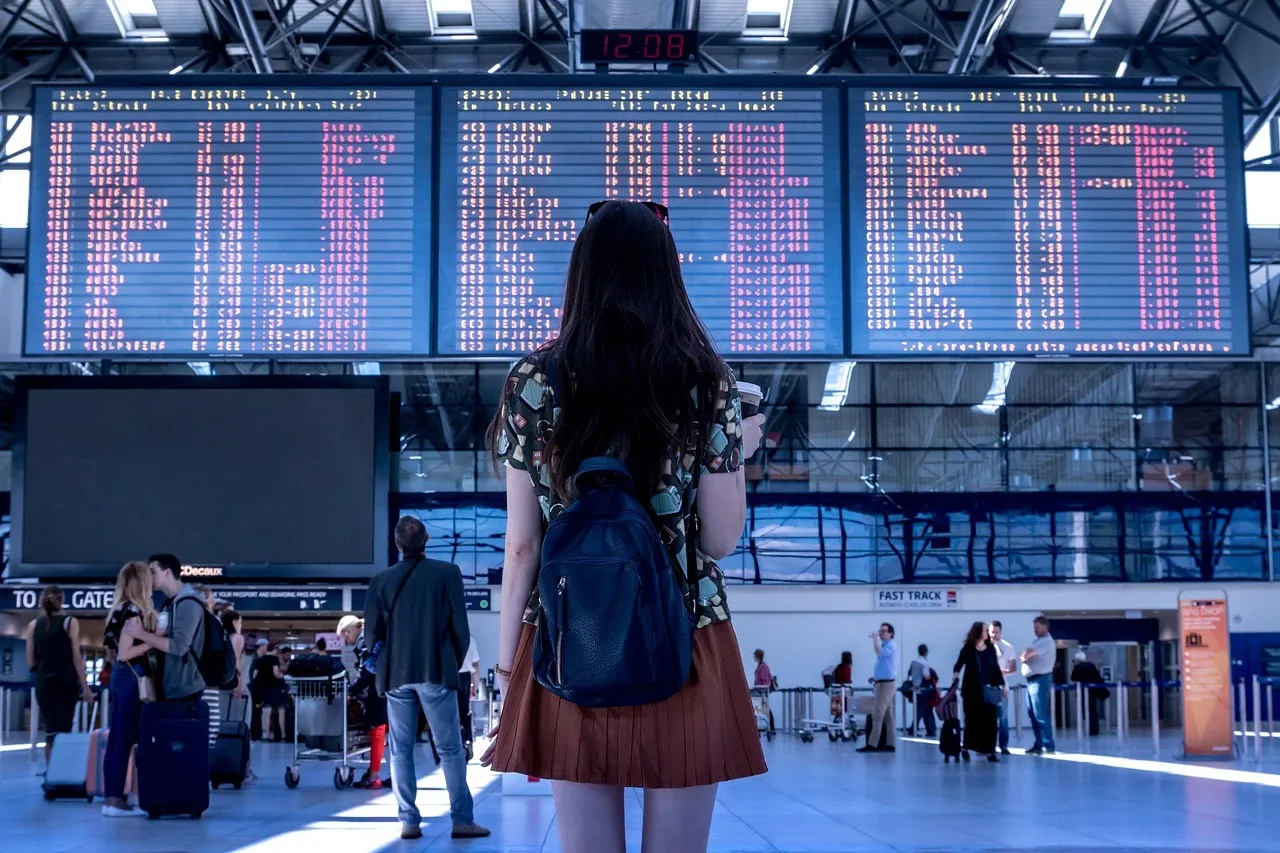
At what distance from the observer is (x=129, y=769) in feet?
29.1

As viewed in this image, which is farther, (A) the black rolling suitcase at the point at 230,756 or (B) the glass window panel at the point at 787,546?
(B) the glass window panel at the point at 787,546

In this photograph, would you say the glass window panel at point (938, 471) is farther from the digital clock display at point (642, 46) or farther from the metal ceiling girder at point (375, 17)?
the digital clock display at point (642, 46)

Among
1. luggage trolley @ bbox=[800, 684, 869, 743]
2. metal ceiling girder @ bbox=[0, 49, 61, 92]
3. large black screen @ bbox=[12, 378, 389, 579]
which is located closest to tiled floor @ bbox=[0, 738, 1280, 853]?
large black screen @ bbox=[12, 378, 389, 579]

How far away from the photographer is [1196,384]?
3092 centimetres

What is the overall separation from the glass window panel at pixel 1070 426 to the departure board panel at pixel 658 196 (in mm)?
19936

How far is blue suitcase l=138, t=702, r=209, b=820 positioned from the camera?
27.1 feet

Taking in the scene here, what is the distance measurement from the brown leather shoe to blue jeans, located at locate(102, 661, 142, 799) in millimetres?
2430

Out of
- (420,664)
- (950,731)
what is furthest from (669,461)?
(950,731)

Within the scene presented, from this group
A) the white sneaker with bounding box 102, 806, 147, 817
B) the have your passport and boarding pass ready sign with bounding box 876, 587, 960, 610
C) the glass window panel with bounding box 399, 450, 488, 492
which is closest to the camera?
the white sneaker with bounding box 102, 806, 147, 817

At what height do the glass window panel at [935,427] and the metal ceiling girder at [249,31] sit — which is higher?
the metal ceiling girder at [249,31]

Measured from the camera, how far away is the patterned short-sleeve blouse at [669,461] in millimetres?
2230

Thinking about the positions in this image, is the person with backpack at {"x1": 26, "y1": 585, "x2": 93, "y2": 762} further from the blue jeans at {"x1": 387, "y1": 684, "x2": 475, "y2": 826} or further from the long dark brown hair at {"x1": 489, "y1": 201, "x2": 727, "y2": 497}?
the long dark brown hair at {"x1": 489, "y1": 201, "x2": 727, "y2": 497}

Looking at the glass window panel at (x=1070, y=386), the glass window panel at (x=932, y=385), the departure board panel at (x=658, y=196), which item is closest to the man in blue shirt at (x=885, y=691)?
the departure board panel at (x=658, y=196)

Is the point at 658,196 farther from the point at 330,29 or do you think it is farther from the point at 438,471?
the point at 438,471
